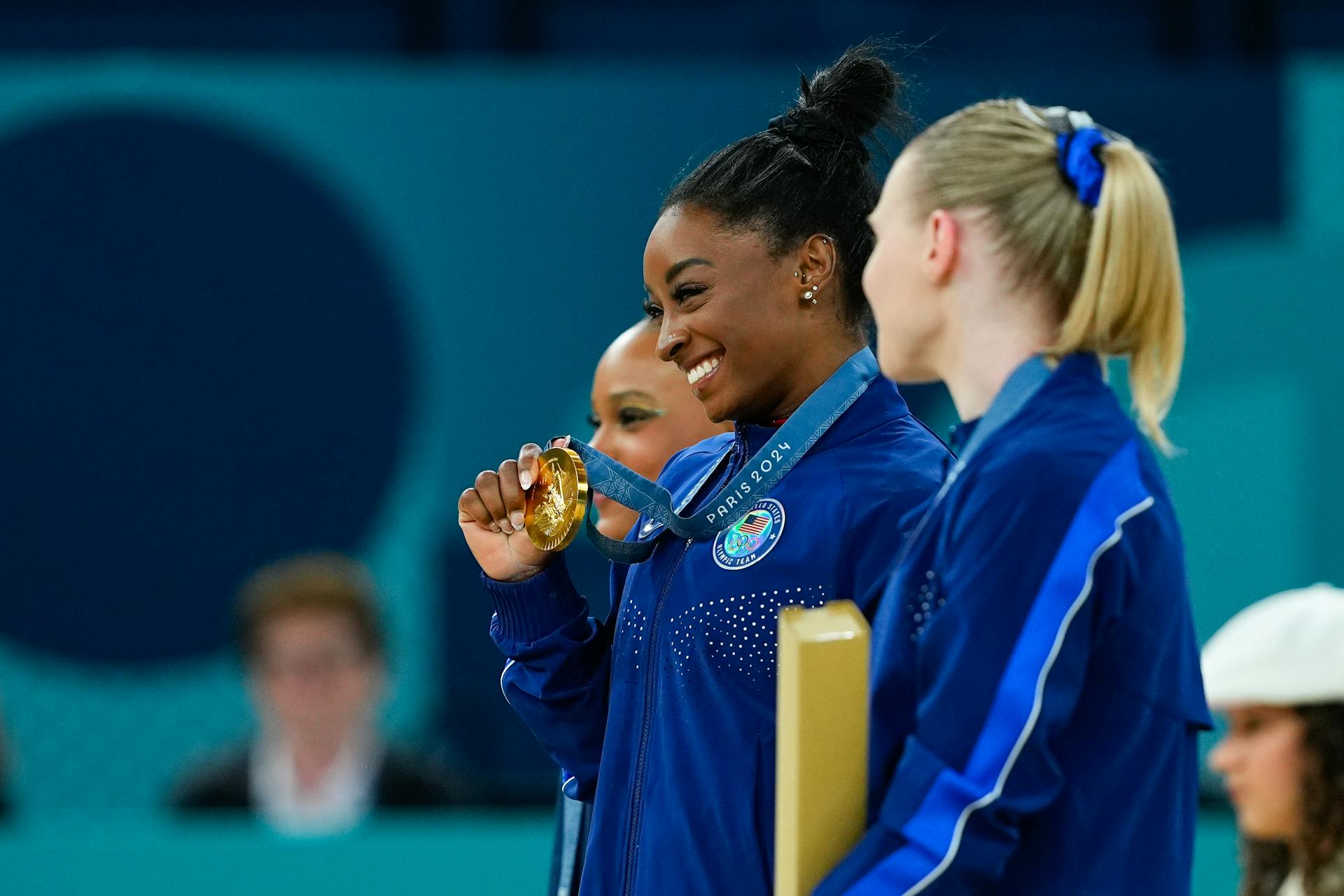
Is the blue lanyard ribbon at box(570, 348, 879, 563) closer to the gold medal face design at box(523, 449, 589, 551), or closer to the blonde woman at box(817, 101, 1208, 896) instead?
the gold medal face design at box(523, 449, 589, 551)

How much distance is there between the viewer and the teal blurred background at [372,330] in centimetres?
462

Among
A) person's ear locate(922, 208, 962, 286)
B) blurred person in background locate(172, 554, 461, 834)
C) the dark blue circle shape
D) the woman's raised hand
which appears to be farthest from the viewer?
the dark blue circle shape

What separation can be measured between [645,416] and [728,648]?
881mm

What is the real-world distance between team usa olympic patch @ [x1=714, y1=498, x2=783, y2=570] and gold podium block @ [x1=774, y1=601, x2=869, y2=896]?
0.28 metres

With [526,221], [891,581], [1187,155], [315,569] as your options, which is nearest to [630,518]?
[891,581]

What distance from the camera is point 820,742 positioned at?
1.33 m

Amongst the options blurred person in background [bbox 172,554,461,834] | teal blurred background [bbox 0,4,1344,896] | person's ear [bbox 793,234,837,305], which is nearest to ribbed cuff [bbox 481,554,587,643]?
person's ear [bbox 793,234,837,305]

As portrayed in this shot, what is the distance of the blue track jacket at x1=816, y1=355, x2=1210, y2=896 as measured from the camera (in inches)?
50.9

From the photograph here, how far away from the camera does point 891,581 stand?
143 centimetres

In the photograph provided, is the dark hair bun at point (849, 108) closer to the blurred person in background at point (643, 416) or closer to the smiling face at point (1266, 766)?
the blurred person in background at point (643, 416)

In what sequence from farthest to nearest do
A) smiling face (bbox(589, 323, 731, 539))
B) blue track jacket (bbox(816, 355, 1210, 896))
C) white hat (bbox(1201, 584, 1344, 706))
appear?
white hat (bbox(1201, 584, 1344, 706))
smiling face (bbox(589, 323, 731, 539))
blue track jacket (bbox(816, 355, 1210, 896))

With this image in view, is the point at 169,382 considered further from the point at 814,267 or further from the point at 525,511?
the point at 814,267

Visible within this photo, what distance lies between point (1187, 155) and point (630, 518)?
301 cm

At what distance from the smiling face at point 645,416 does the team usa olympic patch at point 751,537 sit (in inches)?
29.7
